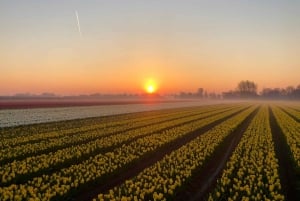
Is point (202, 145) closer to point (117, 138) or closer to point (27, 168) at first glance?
point (117, 138)

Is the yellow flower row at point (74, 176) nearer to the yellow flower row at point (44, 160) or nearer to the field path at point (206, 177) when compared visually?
the yellow flower row at point (44, 160)

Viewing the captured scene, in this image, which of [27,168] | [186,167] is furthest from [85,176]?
[186,167]

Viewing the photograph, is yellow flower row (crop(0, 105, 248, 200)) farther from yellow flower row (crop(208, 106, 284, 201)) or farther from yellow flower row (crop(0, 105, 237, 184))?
yellow flower row (crop(208, 106, 284, 201))

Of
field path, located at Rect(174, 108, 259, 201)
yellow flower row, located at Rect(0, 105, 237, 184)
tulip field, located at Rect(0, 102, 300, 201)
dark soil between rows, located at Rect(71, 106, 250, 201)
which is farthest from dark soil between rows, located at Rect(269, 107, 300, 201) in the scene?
yellow flower row, located at Rect(0, 105, 237, 184)

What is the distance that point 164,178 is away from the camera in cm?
1164

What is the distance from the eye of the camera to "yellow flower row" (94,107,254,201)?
32.1 ft

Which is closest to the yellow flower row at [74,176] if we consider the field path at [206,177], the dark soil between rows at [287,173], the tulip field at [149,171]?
the tulip field at [149,171]

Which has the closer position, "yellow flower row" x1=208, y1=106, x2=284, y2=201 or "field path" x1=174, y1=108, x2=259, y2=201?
"yellow flower row" x1=208, y1=106, x2=284, y2=201

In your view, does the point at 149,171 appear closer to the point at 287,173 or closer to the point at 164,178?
the point at 164,178

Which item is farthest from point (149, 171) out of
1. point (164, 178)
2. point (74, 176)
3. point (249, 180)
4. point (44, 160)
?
point (44, 160)

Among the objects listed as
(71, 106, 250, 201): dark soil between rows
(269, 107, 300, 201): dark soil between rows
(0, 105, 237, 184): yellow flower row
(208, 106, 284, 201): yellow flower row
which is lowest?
(269, 107, 300, 201): dark soil between rows

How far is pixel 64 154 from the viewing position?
607 inches

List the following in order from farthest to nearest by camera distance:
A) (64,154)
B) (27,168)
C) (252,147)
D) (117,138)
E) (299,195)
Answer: (117,138), (252,147), (64,154), (27,168), (299,195)

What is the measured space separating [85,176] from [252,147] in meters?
9.98
